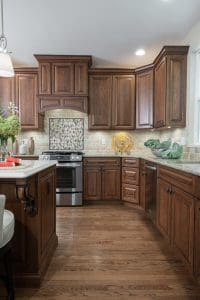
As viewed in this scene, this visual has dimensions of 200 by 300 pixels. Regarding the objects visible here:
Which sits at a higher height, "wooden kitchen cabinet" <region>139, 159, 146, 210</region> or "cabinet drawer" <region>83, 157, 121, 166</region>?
"cabinet drawer" <region>83, 157, 121, 166</region>

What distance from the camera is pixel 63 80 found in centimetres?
476

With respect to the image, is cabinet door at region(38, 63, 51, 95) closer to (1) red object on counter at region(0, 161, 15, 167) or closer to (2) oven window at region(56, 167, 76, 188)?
(2) oven window at region(56, 167, 76, 188)

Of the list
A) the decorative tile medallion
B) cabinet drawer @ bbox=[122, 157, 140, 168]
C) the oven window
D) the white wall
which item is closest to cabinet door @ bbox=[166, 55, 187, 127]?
the white wall

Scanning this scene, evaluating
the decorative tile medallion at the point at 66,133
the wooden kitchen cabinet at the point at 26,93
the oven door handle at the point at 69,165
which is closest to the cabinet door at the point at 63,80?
the wooden kitchen cabinet at the point at 26,93

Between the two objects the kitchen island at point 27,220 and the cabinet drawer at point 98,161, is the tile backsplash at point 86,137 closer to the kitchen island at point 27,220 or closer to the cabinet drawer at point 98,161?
the cabinet drawer at point 98,161

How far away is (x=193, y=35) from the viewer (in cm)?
348

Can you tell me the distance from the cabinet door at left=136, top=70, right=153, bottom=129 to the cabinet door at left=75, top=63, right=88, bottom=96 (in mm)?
1025

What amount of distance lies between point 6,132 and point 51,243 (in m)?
1.23

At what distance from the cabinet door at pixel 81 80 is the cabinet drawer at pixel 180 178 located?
2.51 metres

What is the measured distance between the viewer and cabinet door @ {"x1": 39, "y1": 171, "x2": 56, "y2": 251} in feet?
7.19

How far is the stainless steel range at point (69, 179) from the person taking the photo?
466 centimetres

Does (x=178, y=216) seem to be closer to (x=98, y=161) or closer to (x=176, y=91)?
(x=176, y=91)

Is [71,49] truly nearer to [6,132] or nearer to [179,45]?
[179,45]

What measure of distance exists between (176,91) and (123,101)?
143 centimetres
